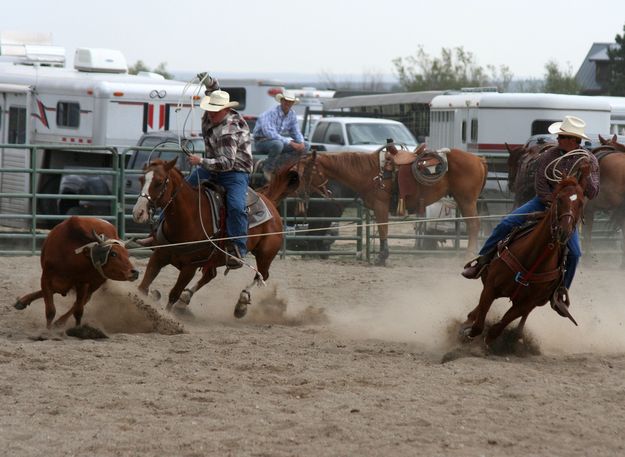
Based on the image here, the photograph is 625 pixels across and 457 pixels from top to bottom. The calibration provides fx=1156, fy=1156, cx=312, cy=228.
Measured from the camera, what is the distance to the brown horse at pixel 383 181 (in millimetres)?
14922

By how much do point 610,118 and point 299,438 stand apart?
55.3 feet

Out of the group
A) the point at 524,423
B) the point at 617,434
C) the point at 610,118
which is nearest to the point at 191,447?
the point at 524,423

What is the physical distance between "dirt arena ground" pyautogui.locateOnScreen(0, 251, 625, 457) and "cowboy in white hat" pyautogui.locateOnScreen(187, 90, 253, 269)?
2.63 feet

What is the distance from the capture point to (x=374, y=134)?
21.5 m

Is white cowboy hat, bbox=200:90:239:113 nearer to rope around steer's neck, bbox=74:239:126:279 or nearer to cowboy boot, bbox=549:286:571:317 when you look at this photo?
rope around steer's neck, bbox=74:239:126:279

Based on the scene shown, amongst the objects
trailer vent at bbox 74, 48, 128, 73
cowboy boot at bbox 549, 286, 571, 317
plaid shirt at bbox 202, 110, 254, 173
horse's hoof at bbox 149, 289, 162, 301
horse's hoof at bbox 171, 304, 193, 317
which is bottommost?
horse's hoof at bbox 171, 304, 193, 317

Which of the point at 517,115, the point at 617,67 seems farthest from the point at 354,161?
the point at 617,67

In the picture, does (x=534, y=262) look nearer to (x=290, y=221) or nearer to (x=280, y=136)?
(x=280, y=136)

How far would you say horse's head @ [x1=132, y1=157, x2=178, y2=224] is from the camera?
8.83 m

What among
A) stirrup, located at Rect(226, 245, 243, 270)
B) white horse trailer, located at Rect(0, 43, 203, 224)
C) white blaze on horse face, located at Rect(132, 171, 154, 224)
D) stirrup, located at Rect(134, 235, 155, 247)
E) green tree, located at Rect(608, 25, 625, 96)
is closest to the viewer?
white blaze on horse face, located at Rect(132, 171, 154, 224)

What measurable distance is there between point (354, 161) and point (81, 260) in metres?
7.11

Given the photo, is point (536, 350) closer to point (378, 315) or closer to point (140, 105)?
point (378, 315)

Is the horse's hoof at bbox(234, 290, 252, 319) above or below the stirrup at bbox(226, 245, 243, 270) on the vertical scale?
below

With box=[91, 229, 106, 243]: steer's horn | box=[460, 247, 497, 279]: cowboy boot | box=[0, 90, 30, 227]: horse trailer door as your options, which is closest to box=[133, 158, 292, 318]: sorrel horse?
box=[91, 229, 106, 243]: steer's horn
